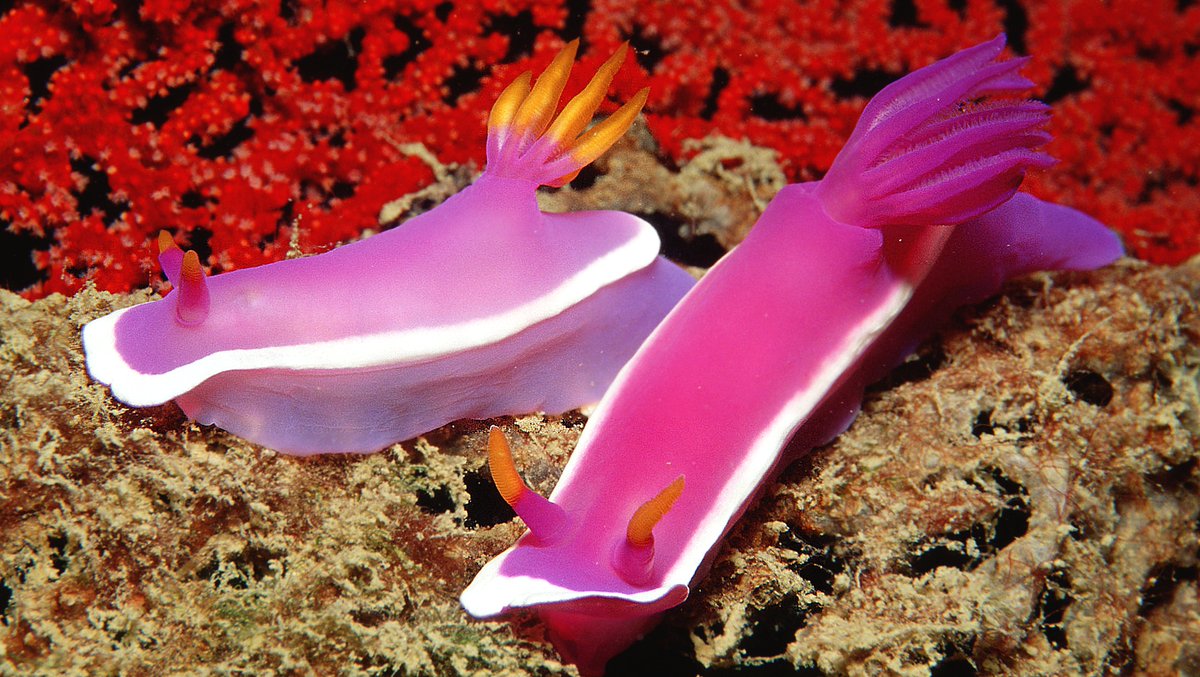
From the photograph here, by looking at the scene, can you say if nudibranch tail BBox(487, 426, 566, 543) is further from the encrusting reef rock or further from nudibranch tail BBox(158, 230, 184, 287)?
nudibranch tail BBox(158, 230, 184, 287)

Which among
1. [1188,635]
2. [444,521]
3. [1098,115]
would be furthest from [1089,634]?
[1098,115]

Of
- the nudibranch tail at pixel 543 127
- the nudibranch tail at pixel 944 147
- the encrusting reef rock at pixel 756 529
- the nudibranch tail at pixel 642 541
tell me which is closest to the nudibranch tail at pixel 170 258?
the encrusting reef rock at pixel 756 529

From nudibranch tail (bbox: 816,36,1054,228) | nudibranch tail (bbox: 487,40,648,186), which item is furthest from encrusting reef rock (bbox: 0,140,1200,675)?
nudibranch tail (bbox: 487,40,648,186)

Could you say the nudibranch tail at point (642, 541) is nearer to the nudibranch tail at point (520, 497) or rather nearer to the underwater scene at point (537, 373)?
the underwater scene at point (537, 373)

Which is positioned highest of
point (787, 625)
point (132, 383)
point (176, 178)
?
point (176, 178)

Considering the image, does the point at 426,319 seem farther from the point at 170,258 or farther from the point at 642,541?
the point at 642,541

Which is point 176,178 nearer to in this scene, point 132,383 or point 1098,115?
point 132,383

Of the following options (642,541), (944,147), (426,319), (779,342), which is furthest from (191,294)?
(944,147)
